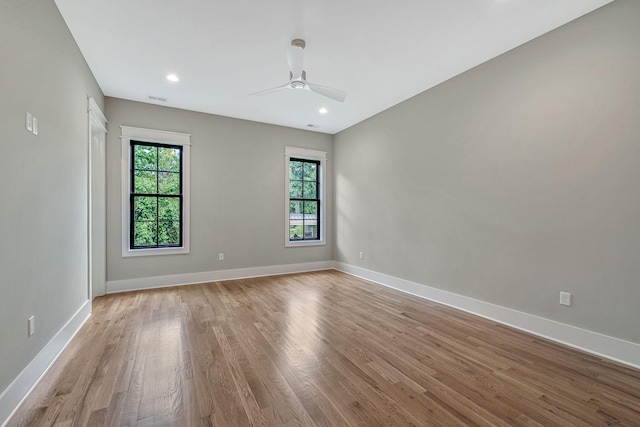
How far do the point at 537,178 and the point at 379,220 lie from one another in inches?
92.7

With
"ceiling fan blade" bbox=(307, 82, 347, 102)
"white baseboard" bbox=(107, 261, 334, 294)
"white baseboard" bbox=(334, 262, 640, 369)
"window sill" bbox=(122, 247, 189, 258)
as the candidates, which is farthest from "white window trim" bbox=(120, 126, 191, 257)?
"white baseboard" bbox=(334, 262, 640, 369)

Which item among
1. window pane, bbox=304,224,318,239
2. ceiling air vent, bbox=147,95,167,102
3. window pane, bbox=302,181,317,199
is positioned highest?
ceiling air vent, bbox=147,95,167,102

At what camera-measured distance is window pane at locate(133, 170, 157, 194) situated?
4.39m

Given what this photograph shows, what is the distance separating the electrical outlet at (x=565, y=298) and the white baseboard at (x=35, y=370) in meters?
4.13

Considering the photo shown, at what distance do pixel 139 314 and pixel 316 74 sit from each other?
356 cm

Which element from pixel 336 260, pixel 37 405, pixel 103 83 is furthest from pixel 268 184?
Answer: pixel 37 405

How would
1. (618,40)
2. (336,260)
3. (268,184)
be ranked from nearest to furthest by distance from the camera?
(618,40) → (268,184) → (336,260)

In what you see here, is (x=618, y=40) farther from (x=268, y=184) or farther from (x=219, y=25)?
(x=268, y=184)

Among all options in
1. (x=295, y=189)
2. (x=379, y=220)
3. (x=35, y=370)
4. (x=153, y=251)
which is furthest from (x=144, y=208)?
(x=379, y=220)

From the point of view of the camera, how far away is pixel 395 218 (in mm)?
4457

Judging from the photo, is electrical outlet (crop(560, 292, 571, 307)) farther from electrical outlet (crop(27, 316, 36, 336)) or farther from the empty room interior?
electrical outlet (crop(27, 316, 36, 336))

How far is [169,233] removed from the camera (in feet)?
15.1

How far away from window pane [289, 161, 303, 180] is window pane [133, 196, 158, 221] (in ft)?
8.04

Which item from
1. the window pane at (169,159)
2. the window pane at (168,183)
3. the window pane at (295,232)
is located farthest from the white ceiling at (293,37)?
the window pane at (295,232)
